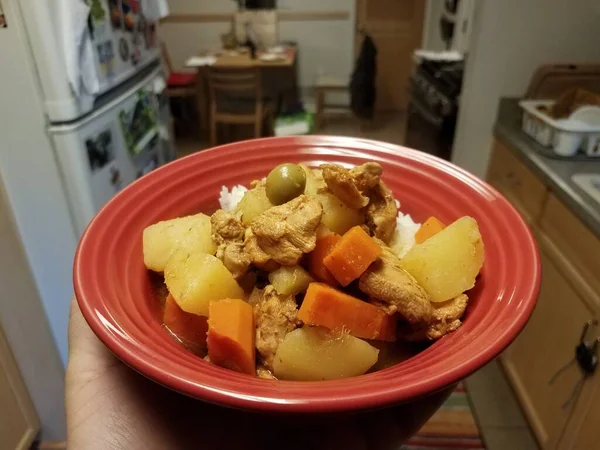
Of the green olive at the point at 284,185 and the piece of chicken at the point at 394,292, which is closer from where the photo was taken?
the piece of chicken at the point at 394,292

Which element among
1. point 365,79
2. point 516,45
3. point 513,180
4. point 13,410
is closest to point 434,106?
point 516,45

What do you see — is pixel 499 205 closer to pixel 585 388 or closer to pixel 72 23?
pixel 585 388

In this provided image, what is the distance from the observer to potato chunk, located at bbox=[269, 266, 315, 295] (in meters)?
0.59

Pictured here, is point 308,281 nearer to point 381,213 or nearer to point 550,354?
point 381,213

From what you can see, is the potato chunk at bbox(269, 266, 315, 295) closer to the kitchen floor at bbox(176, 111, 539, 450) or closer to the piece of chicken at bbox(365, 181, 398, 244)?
the piece of chicken at bbox(365, 181, 398, 244)

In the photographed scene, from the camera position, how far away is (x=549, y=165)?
1.49 metres

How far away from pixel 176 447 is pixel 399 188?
0.53 meters

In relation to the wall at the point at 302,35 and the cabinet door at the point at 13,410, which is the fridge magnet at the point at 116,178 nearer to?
the cabinet door at the point at 13,410

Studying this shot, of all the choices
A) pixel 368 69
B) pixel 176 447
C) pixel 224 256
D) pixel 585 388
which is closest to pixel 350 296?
pixel 224 256

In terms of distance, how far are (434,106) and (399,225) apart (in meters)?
1.60

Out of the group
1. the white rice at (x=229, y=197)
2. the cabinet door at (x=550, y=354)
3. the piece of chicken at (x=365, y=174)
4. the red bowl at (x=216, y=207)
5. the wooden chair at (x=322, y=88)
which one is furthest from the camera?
the wooden chair at (x=322, y=88)

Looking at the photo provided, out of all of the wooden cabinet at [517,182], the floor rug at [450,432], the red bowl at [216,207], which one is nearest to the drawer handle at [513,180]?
the wooden cabinet at [517,182]

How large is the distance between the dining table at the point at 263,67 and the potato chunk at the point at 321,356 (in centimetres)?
379

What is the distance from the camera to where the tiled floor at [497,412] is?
1639mm
